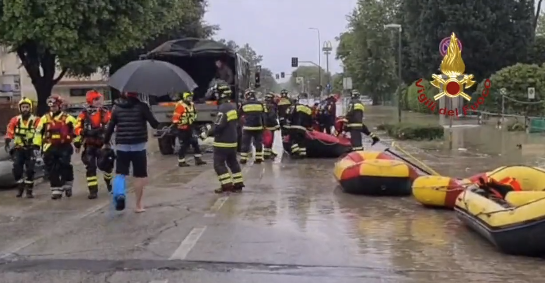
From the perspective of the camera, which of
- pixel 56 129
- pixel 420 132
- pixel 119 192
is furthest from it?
pixel 420 132

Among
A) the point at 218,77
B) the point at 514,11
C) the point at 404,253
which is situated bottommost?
the point at 404,253

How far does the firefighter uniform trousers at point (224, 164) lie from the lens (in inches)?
551

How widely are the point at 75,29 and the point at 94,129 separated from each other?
1511 centimetres

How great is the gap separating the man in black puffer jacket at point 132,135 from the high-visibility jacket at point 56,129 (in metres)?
2.10

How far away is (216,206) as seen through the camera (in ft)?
41.2

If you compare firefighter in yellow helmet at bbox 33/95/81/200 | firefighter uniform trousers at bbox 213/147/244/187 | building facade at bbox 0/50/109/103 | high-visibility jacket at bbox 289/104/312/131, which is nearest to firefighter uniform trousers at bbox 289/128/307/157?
high-visibility jacket at bbox 289/104/312/131

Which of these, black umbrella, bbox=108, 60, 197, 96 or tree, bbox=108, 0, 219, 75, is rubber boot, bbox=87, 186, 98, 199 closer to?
black umbrella, bbox=108, 60, 197, 96

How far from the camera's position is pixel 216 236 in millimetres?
9922

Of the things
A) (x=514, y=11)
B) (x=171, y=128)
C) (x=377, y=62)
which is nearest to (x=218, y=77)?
(x=171, y=128)

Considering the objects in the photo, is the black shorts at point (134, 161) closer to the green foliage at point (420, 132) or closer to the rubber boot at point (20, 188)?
the rubber boot at point (20, 188)

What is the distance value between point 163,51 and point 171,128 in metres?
3.83

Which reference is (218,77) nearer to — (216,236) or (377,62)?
(216,236)

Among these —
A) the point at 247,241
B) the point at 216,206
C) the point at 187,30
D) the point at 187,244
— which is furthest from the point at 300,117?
the point at 187,30

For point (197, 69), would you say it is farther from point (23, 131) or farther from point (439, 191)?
point (439, 191)
